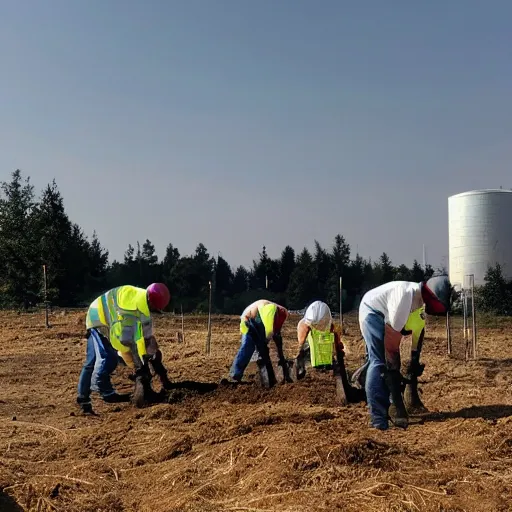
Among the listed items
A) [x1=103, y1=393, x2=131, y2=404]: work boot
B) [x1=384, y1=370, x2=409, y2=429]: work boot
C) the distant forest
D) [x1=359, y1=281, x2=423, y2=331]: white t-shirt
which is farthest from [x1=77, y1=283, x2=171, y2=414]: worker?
the distant forest

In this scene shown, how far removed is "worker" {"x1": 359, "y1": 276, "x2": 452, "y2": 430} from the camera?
19.9 ft

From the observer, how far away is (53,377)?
34.9ft

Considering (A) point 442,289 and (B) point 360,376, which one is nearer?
(A) point 442,289

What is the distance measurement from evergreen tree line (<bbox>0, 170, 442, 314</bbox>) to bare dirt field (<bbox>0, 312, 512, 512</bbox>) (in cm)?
1576

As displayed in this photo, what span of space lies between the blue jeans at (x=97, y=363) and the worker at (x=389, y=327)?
130 inches

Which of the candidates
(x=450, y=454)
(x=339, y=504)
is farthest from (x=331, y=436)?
(x=339, y=504)

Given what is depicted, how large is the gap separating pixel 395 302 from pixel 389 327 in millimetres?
439

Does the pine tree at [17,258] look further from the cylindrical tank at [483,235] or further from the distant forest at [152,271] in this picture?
the cylindrical tank at [483,235]

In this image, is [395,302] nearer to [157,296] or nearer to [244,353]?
[157,296]

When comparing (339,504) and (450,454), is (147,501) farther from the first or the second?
(450,454)

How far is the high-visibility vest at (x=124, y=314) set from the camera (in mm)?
7699

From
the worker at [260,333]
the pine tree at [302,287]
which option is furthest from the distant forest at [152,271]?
the worker at [260,333]

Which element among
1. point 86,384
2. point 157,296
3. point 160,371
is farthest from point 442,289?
point 86,384

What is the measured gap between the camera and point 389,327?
255 inches
